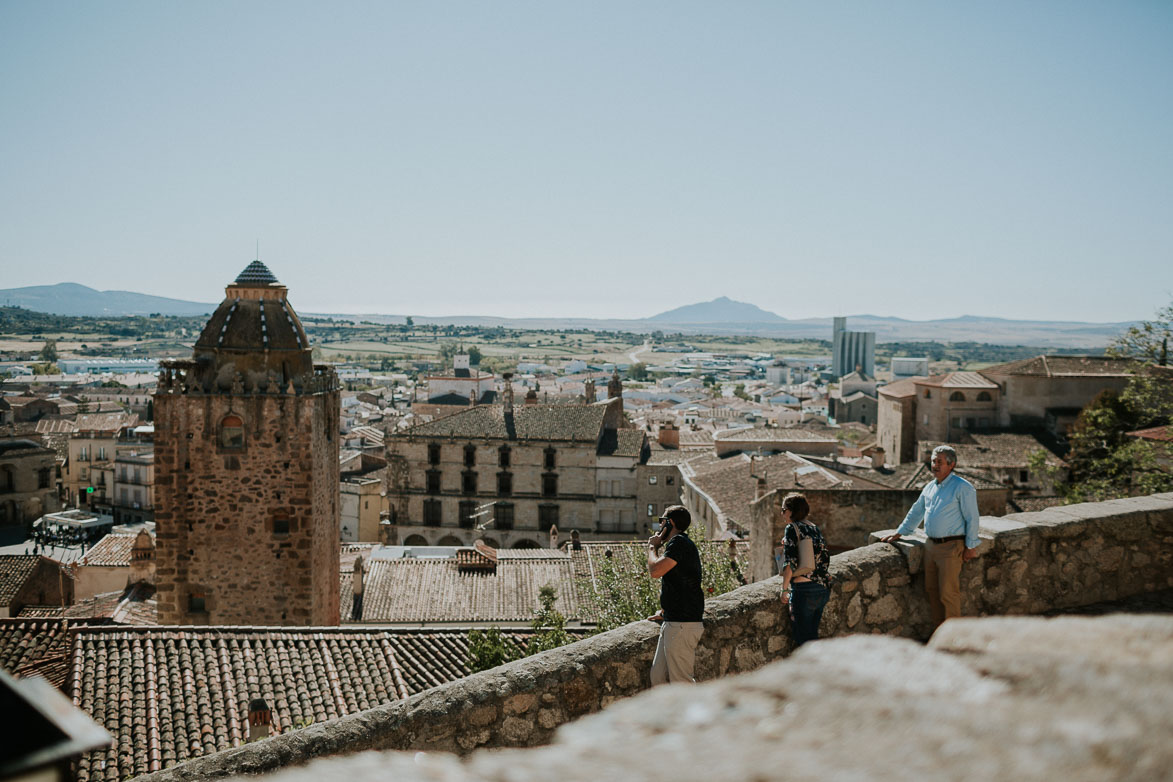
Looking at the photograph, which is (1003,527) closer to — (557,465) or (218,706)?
(218,706)

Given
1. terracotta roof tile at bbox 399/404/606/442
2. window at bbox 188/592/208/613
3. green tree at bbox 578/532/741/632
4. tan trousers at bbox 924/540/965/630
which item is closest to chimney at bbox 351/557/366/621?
window at bbox 188/592/208/613

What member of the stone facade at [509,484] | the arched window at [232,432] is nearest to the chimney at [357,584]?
the arched window at [232,432]

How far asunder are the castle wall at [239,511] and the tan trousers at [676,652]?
513 inches

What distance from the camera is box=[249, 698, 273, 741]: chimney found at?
1012cm

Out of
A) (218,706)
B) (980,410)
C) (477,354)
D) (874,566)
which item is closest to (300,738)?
(874,566)

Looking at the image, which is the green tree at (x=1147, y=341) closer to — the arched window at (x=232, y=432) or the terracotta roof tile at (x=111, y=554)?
the arched window at (x=232, y=432)

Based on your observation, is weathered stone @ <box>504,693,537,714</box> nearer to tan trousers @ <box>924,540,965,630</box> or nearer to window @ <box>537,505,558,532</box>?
tan trousers @ <box>924,540,965,630</box>

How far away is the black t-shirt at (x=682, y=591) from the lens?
5.61 m

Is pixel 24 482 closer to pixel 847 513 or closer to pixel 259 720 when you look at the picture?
pixel 259 720

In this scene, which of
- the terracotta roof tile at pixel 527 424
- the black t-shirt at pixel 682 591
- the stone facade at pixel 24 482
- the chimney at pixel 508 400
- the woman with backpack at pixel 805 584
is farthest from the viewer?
the stone facade at pixel 24 482

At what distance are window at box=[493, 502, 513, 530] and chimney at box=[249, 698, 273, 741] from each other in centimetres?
3345

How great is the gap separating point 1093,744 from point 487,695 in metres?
4.13

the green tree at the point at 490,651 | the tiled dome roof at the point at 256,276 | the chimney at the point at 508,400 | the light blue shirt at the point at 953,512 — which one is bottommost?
the green tree at the point at 490,651

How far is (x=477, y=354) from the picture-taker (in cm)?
19225
